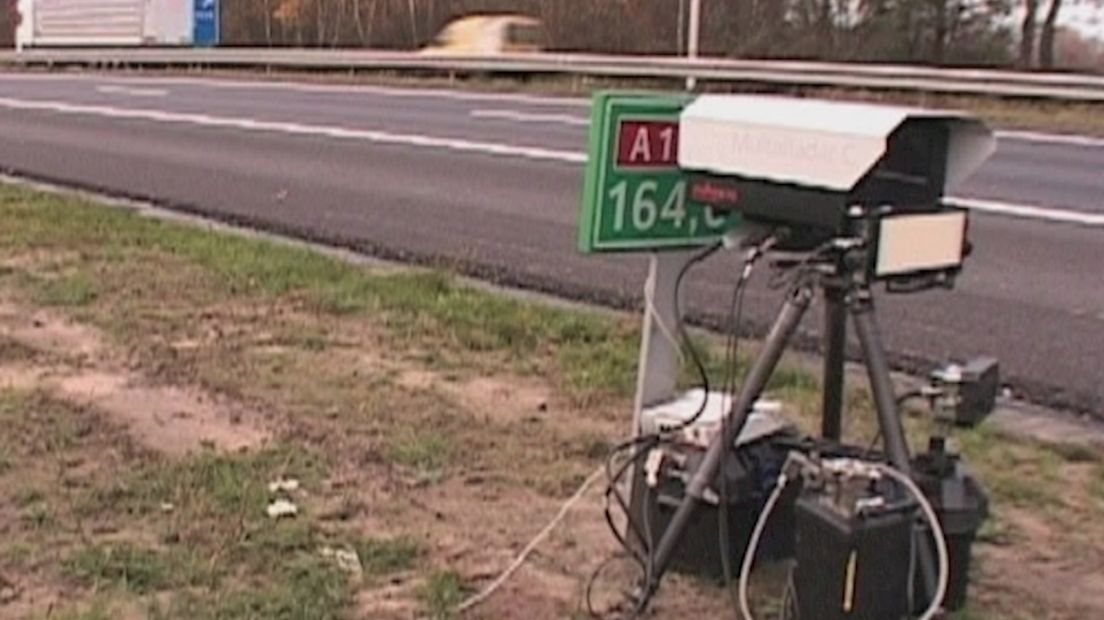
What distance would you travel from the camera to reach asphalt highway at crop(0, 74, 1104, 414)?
23.6ft

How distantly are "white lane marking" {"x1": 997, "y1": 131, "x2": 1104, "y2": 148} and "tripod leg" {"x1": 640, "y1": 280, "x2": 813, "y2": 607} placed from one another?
43.0ft

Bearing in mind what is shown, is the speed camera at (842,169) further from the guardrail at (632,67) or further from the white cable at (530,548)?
the guardrail at (632,67)

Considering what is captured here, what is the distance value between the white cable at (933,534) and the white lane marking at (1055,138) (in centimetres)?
1325

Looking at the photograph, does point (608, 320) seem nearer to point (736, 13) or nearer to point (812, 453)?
point (812, 453)

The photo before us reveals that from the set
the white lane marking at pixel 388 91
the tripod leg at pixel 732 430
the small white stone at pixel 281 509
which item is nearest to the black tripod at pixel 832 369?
the tripod leg at pixel 732 430

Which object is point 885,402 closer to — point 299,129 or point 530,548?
point 530,548

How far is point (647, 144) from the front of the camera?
11.8ft

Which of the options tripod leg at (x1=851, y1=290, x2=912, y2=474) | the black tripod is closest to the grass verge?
the black tripod

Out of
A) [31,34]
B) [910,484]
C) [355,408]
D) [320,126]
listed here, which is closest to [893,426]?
[910,484]

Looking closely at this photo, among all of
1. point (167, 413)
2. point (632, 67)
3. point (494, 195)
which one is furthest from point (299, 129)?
point (167, 413)

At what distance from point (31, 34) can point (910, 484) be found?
128 ft

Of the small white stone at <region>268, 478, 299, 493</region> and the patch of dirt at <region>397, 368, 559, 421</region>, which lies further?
the patch of dirt at <region>397, 368, 559, 421</region>

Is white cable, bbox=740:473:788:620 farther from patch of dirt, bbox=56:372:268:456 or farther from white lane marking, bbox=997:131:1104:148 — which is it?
white lane marking, bbox=997:131:1104:148

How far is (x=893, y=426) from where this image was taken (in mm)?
3307
